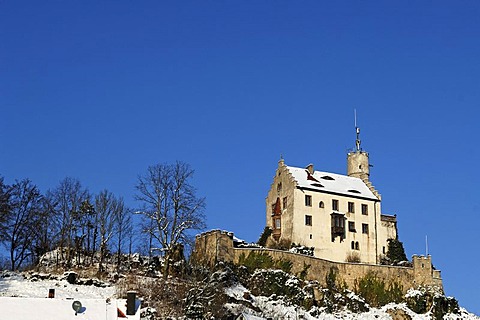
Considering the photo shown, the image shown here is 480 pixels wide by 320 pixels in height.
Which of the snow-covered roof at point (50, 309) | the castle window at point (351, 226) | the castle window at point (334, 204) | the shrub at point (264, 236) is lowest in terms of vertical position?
the snow-covered roof at point (50, 309)

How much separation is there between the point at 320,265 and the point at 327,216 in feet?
22.6

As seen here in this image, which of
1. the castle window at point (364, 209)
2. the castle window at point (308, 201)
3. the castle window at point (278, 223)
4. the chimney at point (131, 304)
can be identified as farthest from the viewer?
the castle window at point (364, 209)

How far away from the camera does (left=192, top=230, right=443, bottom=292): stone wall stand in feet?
231

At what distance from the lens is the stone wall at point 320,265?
70.3m

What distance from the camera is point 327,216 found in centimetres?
7894

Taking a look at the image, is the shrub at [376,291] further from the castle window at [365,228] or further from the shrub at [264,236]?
the shrub at [264,236]

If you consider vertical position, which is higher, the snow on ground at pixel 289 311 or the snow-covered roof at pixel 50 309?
the snow on ground at pixel 289 311

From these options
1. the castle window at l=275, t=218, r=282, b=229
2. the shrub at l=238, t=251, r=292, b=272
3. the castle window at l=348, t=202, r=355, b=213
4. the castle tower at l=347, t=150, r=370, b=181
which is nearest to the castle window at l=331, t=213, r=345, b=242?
the castle window at l=348, t=202, r=355, b=213

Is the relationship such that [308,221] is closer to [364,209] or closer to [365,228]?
[365,228]

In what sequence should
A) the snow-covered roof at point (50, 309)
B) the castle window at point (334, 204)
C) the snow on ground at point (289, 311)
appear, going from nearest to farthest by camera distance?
the snow-covered roof at point (50, 309) < the snow on ground at point (289, 311) < the castle window at point (334, 204)

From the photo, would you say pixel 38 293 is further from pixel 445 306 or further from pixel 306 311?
pixel 445 306

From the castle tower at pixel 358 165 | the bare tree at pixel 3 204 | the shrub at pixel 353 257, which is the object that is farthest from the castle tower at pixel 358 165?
the bare tree at pixel 3 204

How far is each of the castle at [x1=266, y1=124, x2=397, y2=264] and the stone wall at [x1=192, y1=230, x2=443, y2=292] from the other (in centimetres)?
318

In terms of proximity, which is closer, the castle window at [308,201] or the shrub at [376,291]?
the shrub at [376,291]
